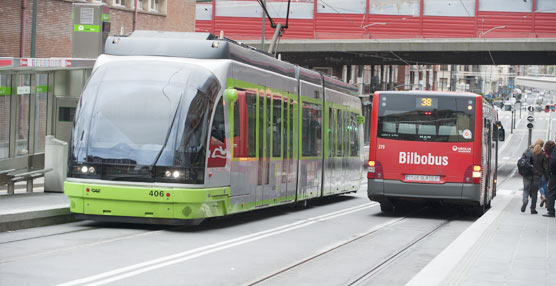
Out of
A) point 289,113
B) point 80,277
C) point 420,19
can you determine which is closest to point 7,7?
point 289,113

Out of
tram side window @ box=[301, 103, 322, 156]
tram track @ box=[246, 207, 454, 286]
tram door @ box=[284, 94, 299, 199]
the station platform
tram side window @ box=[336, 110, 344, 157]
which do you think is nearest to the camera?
the station platform

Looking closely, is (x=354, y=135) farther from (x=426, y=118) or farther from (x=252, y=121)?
(x=252, y=121)

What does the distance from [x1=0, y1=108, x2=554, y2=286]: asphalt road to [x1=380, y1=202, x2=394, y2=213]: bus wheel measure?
8.32ft

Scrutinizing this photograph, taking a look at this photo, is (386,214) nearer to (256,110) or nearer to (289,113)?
(289,113)

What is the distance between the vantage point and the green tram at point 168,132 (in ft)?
45.3

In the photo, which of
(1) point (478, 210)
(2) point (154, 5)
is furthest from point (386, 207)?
(2) point (154, 5)

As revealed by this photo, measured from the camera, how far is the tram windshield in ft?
45.3

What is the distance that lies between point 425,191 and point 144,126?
7.69 meters

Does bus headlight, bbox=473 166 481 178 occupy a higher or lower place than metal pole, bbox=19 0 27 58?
lower

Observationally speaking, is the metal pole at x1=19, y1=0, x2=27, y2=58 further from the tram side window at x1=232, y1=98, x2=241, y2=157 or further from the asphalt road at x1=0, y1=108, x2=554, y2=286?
the tram side window at x1=232, y1=98, x2=241, y2=157

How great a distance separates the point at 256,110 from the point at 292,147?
2.73m

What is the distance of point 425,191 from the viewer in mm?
19688

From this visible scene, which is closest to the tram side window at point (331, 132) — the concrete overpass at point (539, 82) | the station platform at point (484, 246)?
the station platform at point (484, 246)

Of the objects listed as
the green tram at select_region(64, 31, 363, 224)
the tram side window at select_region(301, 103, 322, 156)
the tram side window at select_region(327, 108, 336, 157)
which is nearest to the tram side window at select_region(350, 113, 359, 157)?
the tram side window at select_region(327, 108, 336, 157)
